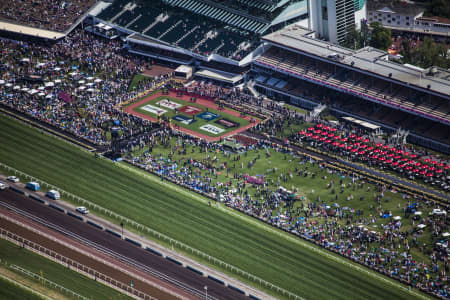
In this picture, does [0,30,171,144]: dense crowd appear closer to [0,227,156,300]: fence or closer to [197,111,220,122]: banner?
[197,111,220,122]: banner

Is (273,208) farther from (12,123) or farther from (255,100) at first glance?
(12,123)

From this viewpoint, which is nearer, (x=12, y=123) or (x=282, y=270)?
(x=282, y=270)

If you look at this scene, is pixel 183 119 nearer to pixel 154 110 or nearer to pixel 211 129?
pixel 211 129

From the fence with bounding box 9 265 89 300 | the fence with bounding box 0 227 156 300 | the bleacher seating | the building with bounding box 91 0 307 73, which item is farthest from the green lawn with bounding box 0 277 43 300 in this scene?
the building with bounding box 91 0 307 73

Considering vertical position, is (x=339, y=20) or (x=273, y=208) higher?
(x=339, y=20)

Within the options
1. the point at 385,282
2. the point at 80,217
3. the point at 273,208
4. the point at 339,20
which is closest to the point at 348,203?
the point at 273,208

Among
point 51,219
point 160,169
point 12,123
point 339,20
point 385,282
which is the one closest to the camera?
point 385,282
